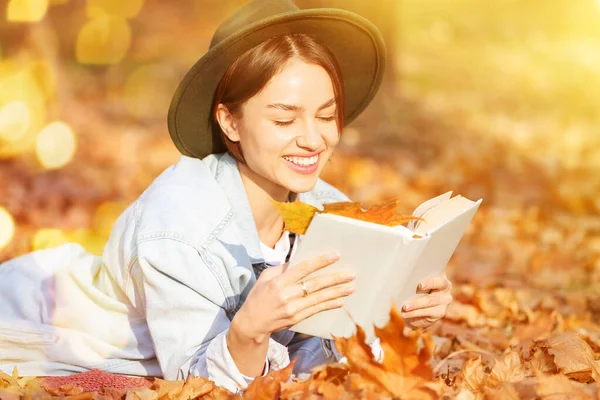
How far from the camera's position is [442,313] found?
2547 mm

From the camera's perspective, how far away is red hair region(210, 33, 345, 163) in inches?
106

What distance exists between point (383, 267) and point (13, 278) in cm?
177

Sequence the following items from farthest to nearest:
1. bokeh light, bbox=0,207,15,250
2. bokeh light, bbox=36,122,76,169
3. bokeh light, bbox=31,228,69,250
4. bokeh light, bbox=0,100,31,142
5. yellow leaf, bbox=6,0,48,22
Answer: yellow leaf, bbox=6,0,48,22
bokeh light, bbox=0,100,31,142
bokeh light, bbox=36,122,76,169
bokeh light, bbox=31,228,69,250
bokeh light, bbox=0,207,15,250

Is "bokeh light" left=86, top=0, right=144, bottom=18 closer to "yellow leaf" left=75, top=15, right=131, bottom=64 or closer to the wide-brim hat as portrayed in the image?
"yellow leaf" left=75, top=15, right=131, bottom=64

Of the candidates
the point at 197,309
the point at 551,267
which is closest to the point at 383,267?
the point at 197,309

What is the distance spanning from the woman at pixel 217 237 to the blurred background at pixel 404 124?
2049 millimetres

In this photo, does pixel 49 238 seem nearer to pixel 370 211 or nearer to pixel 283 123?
pixel 283 123

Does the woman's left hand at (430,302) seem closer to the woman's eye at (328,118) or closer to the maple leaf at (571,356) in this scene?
the maple leaf at (571,356)

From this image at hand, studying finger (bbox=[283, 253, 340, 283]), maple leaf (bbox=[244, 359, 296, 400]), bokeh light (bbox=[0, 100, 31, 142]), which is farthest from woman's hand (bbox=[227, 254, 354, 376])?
bokeh light (bbox=[0, 100, 31, 142])

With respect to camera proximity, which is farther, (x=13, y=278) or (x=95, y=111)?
(x=95, y=111)

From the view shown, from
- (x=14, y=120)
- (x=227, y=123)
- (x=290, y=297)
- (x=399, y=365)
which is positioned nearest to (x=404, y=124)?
(x=14, y=120)

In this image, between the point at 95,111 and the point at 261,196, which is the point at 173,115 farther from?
the point at 95,111

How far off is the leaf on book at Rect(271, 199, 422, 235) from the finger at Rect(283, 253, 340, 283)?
12cm

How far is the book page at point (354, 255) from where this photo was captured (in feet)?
6.67
